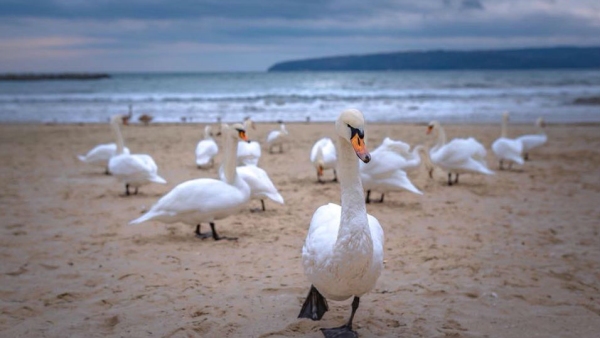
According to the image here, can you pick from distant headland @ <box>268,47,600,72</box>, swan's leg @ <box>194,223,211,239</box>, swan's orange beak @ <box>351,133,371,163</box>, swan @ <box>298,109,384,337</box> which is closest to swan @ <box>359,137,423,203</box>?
swan's leg @ <box>194,223,211,239</box>

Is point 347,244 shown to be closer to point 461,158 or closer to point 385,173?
point 385,173

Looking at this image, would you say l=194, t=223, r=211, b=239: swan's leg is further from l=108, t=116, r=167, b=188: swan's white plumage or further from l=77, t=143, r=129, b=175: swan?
l=77, t=143, r=129, b=175: swan

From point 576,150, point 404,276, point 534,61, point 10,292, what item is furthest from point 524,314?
point 534,61

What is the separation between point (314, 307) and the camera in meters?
3.86

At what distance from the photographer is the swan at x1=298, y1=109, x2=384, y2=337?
3189 millimetres

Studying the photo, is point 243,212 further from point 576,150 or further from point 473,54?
point 473,54

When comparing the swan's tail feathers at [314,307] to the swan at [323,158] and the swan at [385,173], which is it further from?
the swan at [323,158]

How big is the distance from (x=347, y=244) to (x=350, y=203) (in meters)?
0.26

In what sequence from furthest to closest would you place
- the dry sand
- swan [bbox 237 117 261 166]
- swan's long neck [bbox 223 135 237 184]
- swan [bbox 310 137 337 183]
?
swan [bbox 237 117 261 166] < swan [bbox 310 137 337 183] < swan's long neck [bbox 223 135 237 184] < the dry sand

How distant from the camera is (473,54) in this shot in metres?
107

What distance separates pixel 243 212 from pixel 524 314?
4140 mm

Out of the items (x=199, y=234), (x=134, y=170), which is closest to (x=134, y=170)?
(x=134, y=170)

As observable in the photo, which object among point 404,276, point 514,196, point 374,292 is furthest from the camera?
point 514,196

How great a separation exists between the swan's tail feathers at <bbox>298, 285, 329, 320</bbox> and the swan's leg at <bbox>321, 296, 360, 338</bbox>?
0.21 meters
